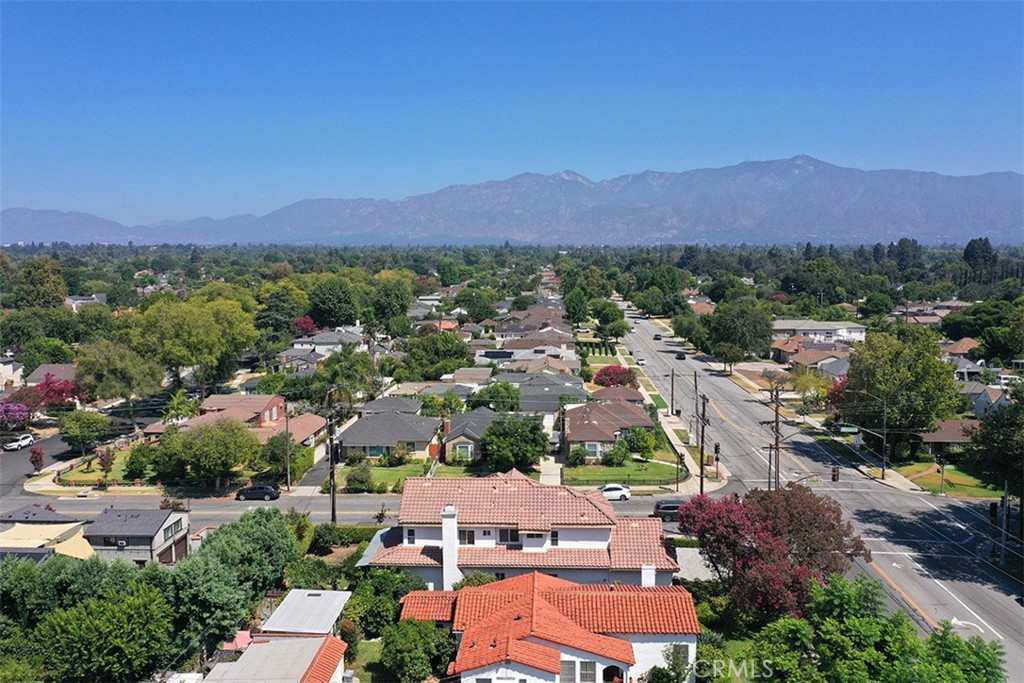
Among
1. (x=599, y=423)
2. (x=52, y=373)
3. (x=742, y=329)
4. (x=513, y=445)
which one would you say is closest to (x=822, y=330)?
(x=742, y=329)

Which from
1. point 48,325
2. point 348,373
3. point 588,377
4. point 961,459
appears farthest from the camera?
point 48,325

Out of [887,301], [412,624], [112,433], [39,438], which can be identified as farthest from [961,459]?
[887,301]

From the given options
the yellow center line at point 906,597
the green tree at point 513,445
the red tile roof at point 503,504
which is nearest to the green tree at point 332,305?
the green tree at point 513,445

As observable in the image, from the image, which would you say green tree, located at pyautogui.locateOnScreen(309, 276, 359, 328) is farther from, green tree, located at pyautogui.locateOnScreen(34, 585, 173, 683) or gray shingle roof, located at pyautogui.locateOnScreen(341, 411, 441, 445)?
green tree, located at pyautogui.locateOnScreen(34, 585, 173, 683)

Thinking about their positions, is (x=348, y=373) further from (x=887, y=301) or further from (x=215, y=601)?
(x=887, y=301)

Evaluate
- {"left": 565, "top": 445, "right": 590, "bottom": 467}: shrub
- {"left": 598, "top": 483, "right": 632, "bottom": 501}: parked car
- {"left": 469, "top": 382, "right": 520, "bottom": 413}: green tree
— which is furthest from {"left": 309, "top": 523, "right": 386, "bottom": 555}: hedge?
{"left": 469, "top": 382, "right": 520, "bottom": 413}: green tree

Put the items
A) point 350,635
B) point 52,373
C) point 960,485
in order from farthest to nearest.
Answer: point 52,373, point 960,485, point 350,635

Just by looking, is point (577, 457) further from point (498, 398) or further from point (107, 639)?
point (107, 639)

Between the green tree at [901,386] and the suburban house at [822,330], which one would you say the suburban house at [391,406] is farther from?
the suburban house at [822,330]
